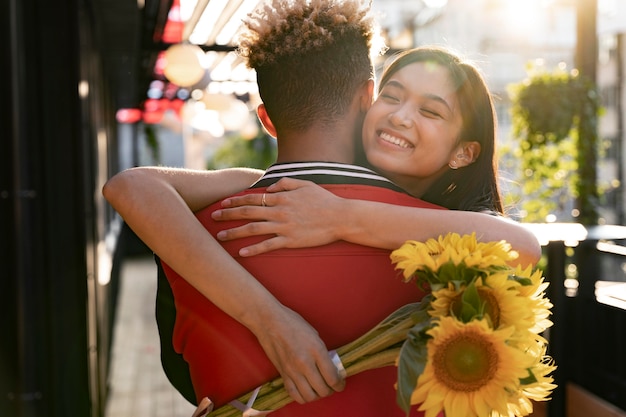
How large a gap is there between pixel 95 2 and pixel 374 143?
14.7ft

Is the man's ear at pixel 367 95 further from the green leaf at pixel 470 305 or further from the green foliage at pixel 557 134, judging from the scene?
the green foliage at pixel 557 134

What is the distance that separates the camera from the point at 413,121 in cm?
186

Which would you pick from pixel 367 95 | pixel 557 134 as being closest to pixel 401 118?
pixel 367 95

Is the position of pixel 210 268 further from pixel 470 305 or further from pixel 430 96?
pixel 430 96

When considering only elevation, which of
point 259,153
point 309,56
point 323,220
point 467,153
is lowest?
point 323,220

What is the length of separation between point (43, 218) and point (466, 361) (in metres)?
2.96

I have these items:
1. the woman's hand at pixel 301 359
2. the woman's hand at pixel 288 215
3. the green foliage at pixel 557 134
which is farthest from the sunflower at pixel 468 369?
the green foliage at pixel 557 134

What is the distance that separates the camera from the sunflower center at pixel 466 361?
1.33m

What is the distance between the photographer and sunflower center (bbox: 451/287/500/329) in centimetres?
138

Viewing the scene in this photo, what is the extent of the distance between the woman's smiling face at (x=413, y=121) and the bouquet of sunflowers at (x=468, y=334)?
0.47 meters

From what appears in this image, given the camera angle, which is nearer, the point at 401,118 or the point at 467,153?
the point at 401,118

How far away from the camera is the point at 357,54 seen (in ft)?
5.28

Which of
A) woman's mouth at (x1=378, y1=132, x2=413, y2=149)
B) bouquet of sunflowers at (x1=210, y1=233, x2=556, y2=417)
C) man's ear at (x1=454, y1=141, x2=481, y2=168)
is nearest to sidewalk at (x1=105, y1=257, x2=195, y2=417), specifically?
man's ear at (x1=454, y1=141, x2=481, y2=168)

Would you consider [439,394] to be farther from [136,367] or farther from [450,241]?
[136,367]
